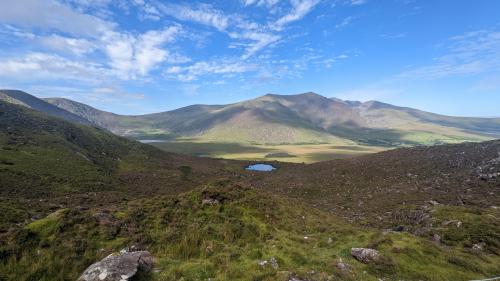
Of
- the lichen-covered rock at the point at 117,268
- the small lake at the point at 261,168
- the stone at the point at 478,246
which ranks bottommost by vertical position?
the small lake at the point at 261,168

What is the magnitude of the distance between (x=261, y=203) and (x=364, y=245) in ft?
37.1

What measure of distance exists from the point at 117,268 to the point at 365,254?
14.4m

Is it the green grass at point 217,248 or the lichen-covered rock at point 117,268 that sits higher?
the lichen-covered rock at point 117,268

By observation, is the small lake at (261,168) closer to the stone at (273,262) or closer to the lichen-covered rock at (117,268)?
the stone at (273,262)

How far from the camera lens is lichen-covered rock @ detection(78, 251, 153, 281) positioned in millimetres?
12327

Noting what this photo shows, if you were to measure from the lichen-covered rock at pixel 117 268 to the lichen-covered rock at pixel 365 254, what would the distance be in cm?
1256

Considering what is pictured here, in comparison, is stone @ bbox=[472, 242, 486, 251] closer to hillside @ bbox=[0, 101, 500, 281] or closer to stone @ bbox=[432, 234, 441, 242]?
hillside @ bbox=[0, 101, 500, 281]

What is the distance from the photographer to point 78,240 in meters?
17.3

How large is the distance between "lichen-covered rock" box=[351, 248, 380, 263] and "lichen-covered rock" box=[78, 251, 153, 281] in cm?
1256

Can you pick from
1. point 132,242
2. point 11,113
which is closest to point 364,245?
point 132,242

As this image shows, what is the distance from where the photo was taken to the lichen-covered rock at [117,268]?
12.3 m

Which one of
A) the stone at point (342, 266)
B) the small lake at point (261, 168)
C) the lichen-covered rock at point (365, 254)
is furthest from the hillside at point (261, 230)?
the small lake at point (261, 168)

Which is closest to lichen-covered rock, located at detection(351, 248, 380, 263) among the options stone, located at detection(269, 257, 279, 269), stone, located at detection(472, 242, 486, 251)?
stone, located at detection(269, 257, 279, 269)

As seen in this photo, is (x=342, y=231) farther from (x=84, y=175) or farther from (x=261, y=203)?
(x=84, y=175)
